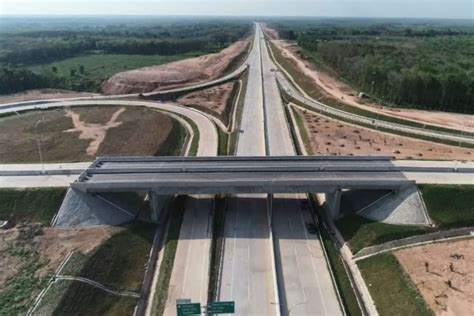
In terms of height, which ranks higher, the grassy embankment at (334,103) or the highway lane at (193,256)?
the grassy embankment at (334,103)

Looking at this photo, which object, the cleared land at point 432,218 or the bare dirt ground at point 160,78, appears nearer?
the cleared land at point 432,218

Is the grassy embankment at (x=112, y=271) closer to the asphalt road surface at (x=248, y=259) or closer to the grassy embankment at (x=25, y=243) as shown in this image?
the grassy embankment at (x=25, y=243)

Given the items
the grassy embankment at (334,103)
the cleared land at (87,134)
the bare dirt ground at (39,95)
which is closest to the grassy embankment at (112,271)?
the cleared land at (87,134)

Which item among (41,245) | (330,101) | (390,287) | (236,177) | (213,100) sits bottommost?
(390,287)

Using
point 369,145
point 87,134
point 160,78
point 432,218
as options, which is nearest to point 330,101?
point 369,145

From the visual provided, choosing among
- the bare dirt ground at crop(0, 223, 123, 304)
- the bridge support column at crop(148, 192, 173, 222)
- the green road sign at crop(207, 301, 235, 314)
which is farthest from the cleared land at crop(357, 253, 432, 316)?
the bare dirt ground at crop(0, 223, 123, 304)

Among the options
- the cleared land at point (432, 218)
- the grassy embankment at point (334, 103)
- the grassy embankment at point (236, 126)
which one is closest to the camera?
the cleared land at point (432, 218)

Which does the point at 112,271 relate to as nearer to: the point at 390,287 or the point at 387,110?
the point at 390,287

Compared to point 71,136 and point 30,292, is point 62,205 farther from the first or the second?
point 71,136

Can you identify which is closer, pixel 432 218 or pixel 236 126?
pixel 432 218
